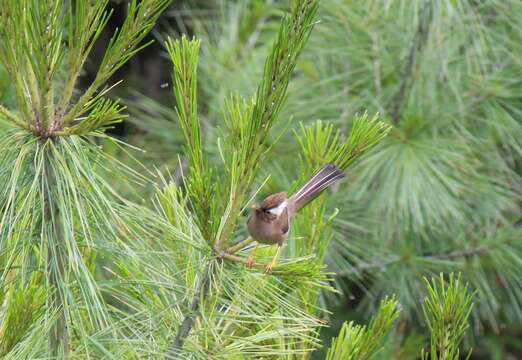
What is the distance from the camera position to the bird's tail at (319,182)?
2.60ft

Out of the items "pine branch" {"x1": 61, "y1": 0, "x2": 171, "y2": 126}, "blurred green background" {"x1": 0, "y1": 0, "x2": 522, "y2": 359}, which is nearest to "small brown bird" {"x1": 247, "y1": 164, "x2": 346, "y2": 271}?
"pine branch" {"x1": 61, "y1": 0, "x2": 171, "y2": 126}

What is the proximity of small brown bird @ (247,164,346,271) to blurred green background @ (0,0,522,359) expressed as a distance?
800 mm

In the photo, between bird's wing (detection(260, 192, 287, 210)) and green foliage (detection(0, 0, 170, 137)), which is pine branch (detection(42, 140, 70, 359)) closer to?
green foliage (detection(0, 0, 170, 137))

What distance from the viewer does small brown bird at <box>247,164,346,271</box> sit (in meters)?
0.80

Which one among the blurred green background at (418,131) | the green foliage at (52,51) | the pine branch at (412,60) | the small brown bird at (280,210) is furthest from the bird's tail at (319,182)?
the pine branch at (412,60)

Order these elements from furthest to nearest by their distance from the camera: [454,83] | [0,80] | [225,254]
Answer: [454,83]
[0,80]
[225,254]

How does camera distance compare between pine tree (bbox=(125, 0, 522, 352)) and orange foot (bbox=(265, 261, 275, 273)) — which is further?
pine tree (bbox=(125, 0, 522, 352))

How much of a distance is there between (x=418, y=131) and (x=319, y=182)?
3.49 feet

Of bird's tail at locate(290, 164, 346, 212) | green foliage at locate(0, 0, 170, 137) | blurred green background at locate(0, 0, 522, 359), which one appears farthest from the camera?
blurred green background at locate(0, 0, 522, 359)

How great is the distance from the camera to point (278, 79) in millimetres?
698

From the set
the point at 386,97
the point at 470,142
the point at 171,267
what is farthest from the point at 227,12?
the point at 171,267

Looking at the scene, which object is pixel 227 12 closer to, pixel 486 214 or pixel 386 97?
pixel 386 97

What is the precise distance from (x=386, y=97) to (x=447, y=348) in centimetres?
122

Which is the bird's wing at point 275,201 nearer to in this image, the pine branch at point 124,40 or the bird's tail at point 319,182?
the bird's tail at point 319,182
